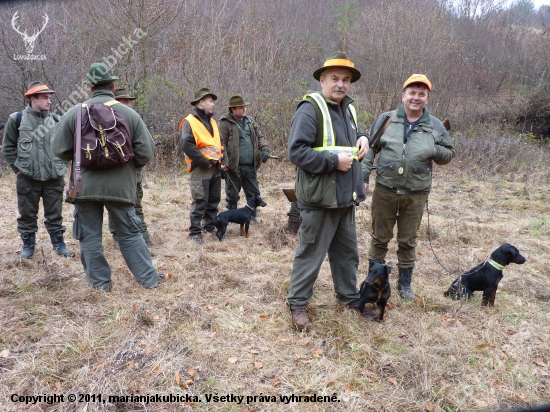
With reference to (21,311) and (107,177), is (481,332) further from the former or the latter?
(21,311)

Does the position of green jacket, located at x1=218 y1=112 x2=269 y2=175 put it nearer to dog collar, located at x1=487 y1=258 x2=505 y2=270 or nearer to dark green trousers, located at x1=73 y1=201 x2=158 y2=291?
dark green trousers, located at x1=73 y1=201 x2=158 y2=291

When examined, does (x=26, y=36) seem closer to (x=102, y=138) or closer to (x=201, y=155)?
(x=201, y=155)

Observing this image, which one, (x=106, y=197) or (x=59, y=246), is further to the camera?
(x=59, y=246)

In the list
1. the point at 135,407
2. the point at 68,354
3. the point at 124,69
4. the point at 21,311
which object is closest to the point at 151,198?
the point at 124,69

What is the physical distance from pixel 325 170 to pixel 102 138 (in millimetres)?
2111

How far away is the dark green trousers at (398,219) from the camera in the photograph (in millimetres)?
4094

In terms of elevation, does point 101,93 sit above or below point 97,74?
below

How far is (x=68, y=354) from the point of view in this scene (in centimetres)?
311

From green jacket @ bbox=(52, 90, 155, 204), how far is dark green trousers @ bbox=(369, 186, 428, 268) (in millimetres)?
2480

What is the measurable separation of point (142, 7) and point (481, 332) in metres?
10.9

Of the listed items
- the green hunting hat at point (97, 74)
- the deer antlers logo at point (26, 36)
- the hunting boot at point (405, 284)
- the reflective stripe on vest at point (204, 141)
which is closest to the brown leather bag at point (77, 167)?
the green hunting hat at point (97, 74)

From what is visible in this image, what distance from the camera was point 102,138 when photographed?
12.3 ft

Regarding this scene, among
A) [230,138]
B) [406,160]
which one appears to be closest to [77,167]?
[406,160]

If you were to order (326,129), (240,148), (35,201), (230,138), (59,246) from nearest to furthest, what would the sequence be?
(326,129) → (35,201) → (59,246) → (230,138) → (240,148)
